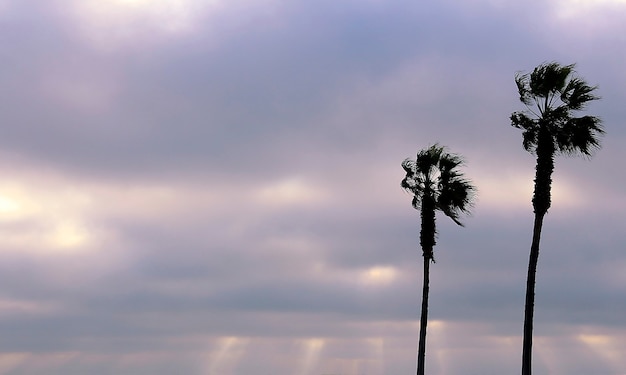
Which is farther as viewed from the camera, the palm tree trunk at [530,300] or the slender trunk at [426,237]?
the slender trunk at [426,237]

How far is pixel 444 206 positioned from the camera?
231ft

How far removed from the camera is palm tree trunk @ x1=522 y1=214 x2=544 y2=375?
56281mm

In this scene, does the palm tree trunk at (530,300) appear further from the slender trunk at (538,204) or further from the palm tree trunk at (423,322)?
the palm tree trunk at (423,322)

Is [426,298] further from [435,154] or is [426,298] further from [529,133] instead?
[529,133]

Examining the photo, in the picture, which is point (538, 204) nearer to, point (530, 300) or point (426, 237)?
point (530, 300)

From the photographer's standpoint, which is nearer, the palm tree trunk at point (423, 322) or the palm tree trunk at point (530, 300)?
the palm tree trunk at point (530, 300)

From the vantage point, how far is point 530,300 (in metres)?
57.4

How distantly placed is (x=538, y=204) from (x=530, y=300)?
5451 millimetres

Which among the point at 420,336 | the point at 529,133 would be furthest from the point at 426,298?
the point at 529,133

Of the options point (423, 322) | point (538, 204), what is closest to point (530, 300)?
point (538, 204)

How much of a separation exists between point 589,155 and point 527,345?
1137 centimetres

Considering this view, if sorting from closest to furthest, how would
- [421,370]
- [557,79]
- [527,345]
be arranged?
[527,345] < [557,79] < [421,370]

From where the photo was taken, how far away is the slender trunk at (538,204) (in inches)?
2243

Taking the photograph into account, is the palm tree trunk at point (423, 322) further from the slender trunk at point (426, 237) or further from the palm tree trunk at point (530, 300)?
the palm tree trunk at point (530, 300)
